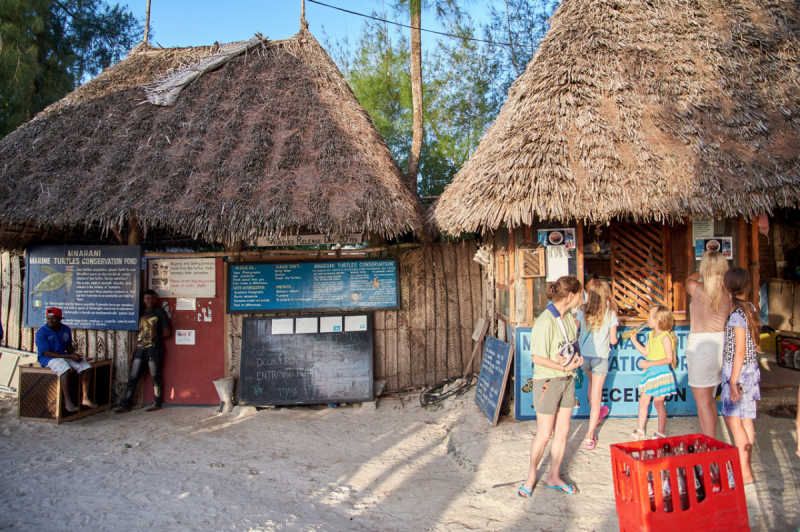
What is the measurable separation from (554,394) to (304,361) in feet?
12.3

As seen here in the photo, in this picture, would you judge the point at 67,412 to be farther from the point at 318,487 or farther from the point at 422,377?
the point at 422,377

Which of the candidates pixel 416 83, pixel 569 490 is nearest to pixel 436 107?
pixel 416 83

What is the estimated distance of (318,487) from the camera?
13.8ft

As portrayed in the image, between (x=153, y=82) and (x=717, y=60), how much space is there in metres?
8.06

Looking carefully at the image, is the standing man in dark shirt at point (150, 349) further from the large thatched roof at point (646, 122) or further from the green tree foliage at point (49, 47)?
the green tree foliage at point (49, 47)

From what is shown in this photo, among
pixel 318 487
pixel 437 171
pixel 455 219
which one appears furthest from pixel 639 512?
pixel 437 171

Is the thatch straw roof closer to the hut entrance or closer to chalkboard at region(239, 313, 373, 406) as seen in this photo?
chalkboard at region(239, 313, 373, 406)

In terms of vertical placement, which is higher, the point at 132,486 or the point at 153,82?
the point at 153,82

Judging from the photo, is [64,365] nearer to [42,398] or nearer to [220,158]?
[42,398]

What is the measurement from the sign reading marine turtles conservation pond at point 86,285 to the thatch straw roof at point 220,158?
0.53 meters

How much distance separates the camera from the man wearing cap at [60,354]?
584cm

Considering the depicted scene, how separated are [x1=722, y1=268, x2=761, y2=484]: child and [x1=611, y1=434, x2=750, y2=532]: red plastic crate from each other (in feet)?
2.92

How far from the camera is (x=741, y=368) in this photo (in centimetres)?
343

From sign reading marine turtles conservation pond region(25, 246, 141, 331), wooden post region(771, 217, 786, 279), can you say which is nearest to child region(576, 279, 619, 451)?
sign reading marine turtles conservation pond region(25, 246, 141, 331)
